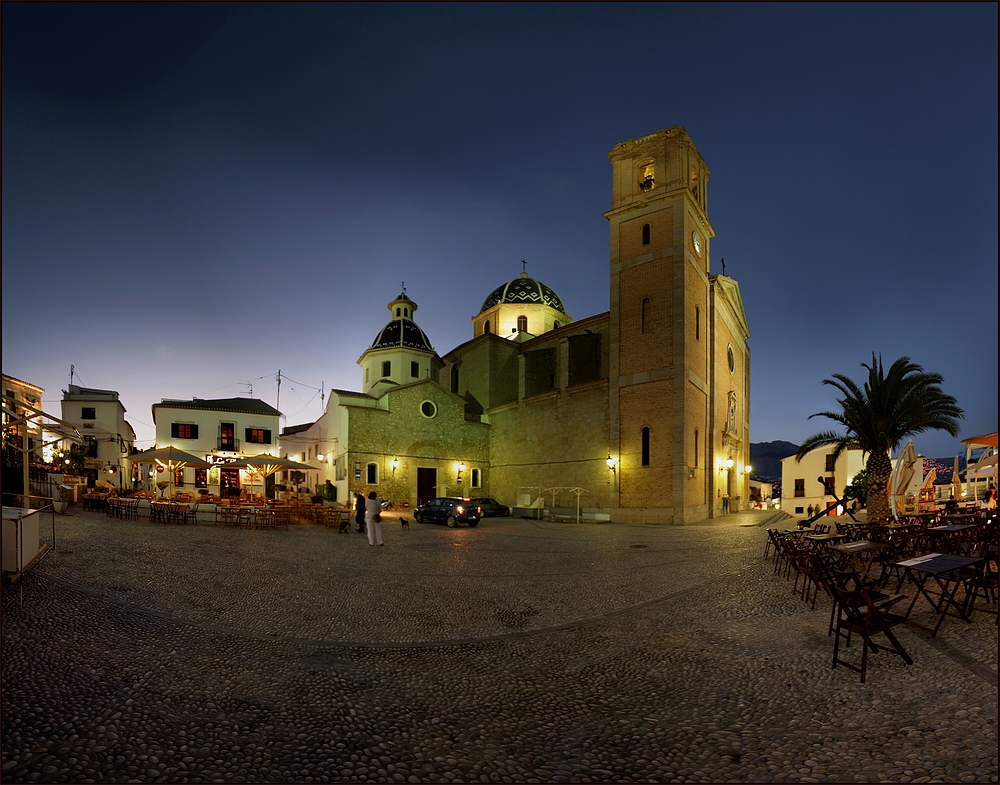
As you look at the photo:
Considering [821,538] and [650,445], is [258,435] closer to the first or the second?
[650,445]

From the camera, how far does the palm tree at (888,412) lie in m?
15.8

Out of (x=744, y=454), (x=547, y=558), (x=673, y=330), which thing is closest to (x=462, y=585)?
(x=547, y=558)

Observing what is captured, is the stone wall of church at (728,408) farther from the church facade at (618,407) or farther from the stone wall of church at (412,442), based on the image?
the stone wall of church at (412,442)

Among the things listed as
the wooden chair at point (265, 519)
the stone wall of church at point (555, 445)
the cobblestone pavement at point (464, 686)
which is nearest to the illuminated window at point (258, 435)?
the stone wall of church at point (555, 445)

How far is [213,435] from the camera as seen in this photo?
33.3 meters

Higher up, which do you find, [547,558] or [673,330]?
[673,330]

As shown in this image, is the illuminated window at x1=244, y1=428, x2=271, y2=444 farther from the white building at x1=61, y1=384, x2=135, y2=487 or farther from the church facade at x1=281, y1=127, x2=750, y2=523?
the white building at x1=61, y1=384, x2=135, y2=487

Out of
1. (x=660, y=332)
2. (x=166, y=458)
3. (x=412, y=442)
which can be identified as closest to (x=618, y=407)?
(x=660, y=332)

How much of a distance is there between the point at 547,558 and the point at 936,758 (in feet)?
30.9

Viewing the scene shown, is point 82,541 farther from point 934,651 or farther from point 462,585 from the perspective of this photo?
point 934,651

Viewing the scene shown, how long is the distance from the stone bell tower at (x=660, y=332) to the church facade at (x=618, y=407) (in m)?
0.07

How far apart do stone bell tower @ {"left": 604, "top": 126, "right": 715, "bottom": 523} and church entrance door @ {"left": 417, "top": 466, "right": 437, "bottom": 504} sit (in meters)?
11.7

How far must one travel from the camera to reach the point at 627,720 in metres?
4.16

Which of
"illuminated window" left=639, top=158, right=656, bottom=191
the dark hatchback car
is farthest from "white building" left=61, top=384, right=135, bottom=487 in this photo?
"illuminated window" left=639, top=158, right=656, bottom=191
